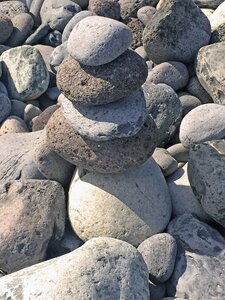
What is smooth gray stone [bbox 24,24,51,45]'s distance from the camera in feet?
18.9

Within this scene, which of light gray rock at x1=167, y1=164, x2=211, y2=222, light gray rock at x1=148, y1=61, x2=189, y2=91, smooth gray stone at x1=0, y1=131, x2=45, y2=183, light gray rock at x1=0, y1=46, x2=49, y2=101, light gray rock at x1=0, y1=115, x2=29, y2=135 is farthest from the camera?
light gray rock at x1=0, y1=46, x2=49, y2=101

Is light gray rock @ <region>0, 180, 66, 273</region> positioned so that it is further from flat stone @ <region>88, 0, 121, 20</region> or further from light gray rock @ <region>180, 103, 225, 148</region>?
flat stone @ <region>88, 0, 121, 20</region>

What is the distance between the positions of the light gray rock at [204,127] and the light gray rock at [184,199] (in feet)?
0.98

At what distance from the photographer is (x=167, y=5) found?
15.8ft

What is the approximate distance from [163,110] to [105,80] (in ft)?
3.90

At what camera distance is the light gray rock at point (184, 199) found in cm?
374

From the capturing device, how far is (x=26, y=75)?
16.5 ft

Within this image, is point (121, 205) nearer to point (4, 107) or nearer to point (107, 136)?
point (107, 136)

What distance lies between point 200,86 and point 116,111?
1.68 meters

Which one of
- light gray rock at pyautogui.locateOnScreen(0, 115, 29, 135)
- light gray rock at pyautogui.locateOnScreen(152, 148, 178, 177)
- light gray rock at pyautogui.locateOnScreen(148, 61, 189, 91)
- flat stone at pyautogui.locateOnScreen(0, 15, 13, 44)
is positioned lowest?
light gray rock at pyautogui.locateOnScreen(152, 148, 178, 177)

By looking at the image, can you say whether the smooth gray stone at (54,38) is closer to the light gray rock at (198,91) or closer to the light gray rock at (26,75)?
the light gray rock at (26,75)

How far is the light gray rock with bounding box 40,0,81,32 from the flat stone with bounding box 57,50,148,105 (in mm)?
2694

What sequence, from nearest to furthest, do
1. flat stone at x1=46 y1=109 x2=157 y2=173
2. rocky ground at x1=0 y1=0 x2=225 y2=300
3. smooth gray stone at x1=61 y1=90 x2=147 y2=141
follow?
rocky ground at x1=0 y1=0 x2=225 y2=300, smooth gray stone at x1=61 y1=90 x2=147 y2=141, flat stone at x1=46 y1=109 x2=157 y2=173

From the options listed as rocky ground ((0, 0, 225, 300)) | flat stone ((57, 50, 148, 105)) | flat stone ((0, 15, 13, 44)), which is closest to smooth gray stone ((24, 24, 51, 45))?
flat stone ((0, 15, 13, 44))
